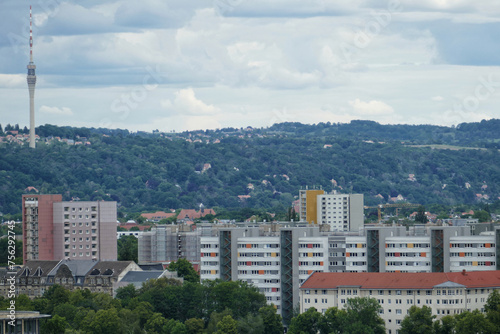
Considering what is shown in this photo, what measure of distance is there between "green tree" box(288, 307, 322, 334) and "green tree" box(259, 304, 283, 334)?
2949 millimetres

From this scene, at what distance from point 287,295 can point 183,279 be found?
17.6m

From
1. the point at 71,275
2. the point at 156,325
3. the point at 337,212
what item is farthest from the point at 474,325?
the point at 337,212

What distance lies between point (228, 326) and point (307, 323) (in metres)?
5.27

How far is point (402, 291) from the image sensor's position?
91688 mm

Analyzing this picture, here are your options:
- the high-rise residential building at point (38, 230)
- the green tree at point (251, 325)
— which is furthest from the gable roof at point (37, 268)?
the green tree at point (251, 325)

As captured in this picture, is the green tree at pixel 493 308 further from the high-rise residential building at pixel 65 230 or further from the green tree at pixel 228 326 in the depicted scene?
the high-rise residential building at pixel 65 230

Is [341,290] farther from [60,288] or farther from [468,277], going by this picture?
[60,288]

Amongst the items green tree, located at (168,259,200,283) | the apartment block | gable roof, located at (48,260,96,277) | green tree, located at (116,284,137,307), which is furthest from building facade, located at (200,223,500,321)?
the apartment block

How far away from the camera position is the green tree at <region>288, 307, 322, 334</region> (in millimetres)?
88188

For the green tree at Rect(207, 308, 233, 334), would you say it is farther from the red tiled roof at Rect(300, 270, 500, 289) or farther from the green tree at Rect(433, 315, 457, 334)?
the green tree at Rect(433, 315, 457, 334)

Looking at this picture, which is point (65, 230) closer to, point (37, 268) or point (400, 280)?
point (37, 268)

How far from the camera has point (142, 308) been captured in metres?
98.1

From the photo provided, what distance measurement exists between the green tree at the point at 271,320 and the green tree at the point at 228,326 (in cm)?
244

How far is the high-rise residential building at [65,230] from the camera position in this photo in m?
139
